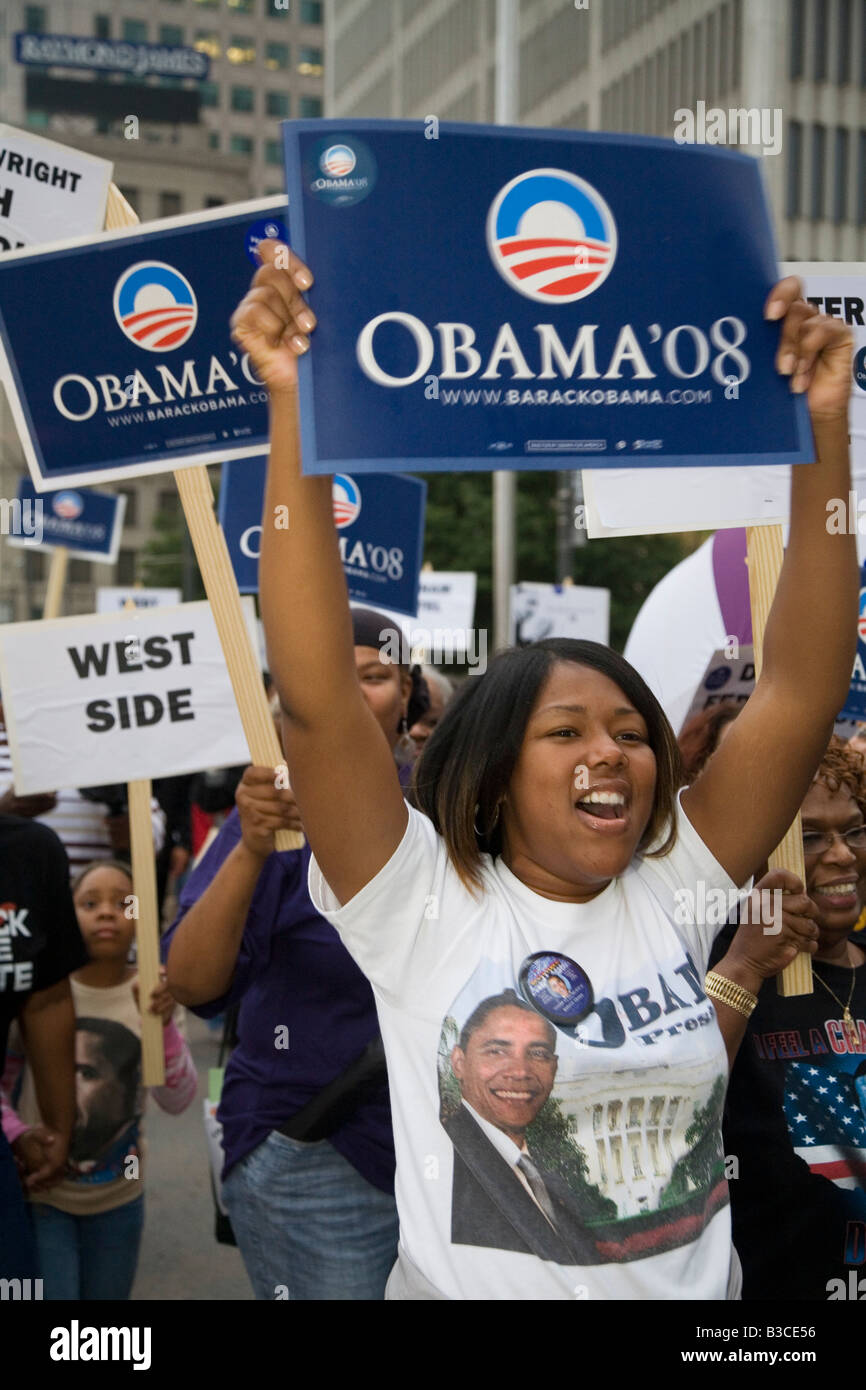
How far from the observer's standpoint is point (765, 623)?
10.5 ft

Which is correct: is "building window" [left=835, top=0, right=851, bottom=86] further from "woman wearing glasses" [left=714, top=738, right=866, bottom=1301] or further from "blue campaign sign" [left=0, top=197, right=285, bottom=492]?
"woman wearing glasses" [left=714, top=738, right=866, bottom=1301]

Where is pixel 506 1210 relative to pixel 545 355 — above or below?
below

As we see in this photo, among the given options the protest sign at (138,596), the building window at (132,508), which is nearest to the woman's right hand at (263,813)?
the protest sign at (138,596)

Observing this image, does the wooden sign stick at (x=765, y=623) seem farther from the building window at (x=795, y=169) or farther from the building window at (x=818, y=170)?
the building window at (x=818, y=170)

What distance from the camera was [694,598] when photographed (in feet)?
17.1

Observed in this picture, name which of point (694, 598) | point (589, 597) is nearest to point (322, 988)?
point (694, 598)

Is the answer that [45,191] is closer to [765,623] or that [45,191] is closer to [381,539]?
[765,623]

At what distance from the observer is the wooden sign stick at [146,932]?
4.09 metres

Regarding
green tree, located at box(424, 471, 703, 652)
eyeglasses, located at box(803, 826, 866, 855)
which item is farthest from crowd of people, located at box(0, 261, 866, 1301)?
green tree, located at box(424, 471, 703, 652)

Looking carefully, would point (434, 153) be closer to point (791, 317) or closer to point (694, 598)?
point (791, 317)

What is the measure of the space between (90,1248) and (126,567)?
8414cm

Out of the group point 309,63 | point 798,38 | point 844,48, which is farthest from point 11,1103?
point 309,63

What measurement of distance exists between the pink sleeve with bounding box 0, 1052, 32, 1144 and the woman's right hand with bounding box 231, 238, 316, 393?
2.16 meters

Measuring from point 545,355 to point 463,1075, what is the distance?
1.03m
